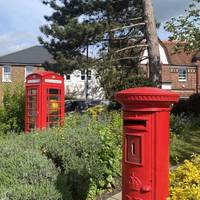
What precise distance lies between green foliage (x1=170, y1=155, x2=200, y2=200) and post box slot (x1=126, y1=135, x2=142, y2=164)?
2.48 ft

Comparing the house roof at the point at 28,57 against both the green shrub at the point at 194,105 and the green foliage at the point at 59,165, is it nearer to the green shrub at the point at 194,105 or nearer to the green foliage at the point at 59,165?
the green shrub at the point at 194,105

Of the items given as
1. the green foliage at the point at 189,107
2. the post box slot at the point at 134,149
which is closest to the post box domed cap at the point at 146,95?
the post box slot at the point at 134,149

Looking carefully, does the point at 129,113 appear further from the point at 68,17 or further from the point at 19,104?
the point at 68,17

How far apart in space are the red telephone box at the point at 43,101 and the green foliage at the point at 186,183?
26.8 ft

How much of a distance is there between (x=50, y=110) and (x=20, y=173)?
8555mm

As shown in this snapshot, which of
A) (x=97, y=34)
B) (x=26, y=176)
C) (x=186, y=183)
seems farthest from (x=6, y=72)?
(x=186, y=183)

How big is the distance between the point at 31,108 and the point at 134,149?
33.6ft

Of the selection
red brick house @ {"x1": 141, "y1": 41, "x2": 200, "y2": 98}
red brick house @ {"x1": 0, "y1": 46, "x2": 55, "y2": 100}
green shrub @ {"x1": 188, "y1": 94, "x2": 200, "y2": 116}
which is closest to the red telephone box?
green shrub @ {"x1": 188, "y1": 94, "x2": 200, "y2": 116}

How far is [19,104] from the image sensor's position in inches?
615

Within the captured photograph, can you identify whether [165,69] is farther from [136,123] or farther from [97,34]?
[136,123]

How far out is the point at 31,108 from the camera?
1446cm

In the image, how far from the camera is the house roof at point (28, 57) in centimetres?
Result: 5128

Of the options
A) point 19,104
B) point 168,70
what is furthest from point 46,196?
point 168,70

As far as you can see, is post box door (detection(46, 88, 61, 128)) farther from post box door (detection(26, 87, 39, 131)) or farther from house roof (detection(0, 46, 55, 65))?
house roof (detection(0, 46, 55, 65))
